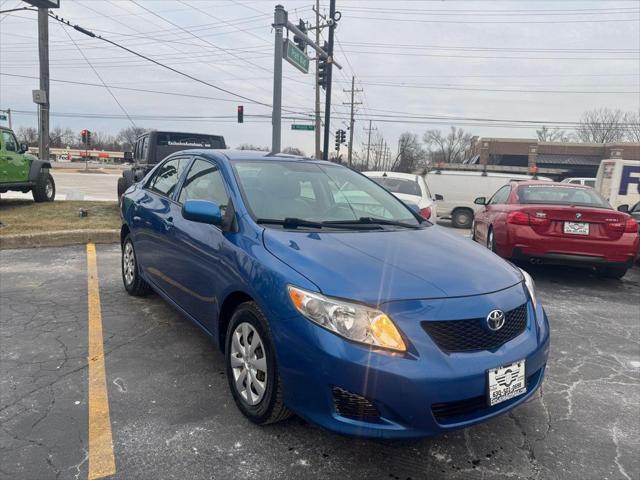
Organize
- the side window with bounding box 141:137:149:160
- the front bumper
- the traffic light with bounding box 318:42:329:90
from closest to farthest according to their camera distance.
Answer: the front bumper, the side window with bounding box 141:137:149:160, the traffic light with bounding box 318:42:329:90

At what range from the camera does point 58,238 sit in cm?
761

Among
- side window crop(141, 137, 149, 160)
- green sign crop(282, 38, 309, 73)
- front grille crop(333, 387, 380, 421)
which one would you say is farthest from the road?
front grille crop(333, 387, 380, 421)

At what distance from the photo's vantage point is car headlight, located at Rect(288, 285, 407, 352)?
2.13 m

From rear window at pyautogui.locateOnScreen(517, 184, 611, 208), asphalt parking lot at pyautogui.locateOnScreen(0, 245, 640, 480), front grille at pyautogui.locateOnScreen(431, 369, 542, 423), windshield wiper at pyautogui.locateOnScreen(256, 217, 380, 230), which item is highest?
rear window at pyautogui.locateOnScreen(517, 184, 611, 208)

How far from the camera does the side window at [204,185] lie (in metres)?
3.39

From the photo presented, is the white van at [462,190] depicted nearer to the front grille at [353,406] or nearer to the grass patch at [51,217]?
the grass patch at [51,217]

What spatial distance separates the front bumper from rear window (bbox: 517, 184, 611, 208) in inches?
196

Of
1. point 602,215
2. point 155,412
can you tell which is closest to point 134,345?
point 155,412

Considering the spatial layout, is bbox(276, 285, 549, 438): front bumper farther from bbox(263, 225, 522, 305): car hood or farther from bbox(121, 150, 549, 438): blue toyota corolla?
bbox(263, 225, 522, 305): car hood

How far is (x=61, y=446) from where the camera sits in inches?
96.8

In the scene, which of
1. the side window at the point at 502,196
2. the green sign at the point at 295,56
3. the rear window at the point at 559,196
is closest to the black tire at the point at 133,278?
the rear window at the point at 559,196

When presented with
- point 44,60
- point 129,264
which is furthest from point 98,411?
point 44,60

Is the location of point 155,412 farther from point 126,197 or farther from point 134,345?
point 126,197

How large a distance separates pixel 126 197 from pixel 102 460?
3301mm
